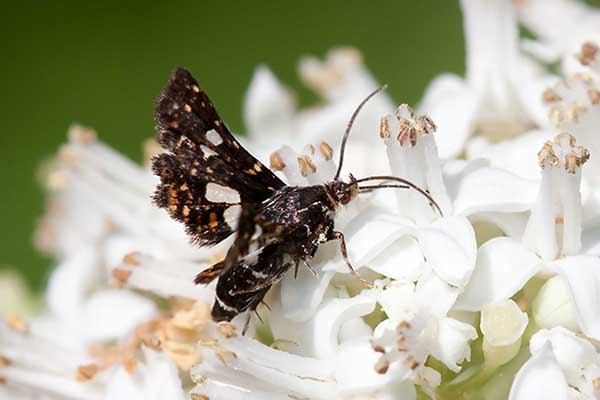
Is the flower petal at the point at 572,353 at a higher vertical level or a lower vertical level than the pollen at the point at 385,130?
lower

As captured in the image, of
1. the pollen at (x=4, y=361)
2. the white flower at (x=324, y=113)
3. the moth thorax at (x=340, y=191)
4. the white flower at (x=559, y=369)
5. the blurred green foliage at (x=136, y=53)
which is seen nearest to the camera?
the white flower at (x=559, y=369)

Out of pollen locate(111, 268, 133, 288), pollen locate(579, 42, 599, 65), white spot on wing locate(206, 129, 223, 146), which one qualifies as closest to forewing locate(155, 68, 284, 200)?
white spot on wing locate(206, 129, 223, 146)

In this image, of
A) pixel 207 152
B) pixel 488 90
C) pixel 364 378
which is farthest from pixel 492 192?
pixel 488 90

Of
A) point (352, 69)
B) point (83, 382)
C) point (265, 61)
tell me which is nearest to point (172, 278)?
point (83, 382)

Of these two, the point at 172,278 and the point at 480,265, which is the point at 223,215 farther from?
the point at 480,265

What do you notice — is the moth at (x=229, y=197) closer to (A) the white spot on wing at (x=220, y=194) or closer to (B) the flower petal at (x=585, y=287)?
(A) the white spot on wing at (x=220, y=194)

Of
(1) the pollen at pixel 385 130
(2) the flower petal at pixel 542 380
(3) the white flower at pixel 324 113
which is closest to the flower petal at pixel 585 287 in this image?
(2) the flower petal at pixel 542 380
